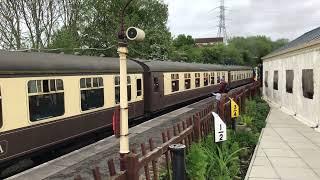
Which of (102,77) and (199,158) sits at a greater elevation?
(102,77)

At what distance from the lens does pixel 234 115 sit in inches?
436

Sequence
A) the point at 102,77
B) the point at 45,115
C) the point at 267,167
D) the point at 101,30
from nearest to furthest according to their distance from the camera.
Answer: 1. the point at 267,167
2. the point at 45,115
3. the point at 102,77
4. the point at 101,30

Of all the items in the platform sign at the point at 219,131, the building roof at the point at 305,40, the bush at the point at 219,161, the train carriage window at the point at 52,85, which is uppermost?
the building roof at the point at 305,40

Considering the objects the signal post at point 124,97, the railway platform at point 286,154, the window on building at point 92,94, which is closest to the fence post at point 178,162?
the signal post at point 124,97

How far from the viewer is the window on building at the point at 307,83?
15000 mm

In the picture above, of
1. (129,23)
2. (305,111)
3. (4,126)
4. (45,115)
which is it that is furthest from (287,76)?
(129,23)

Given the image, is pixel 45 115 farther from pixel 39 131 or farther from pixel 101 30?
pixel 101 30

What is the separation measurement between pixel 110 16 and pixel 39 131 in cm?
3680

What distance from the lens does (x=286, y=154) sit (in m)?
10.1

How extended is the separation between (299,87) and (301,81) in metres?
0.52

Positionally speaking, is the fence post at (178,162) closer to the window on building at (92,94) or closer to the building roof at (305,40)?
the window on building at (92,94)

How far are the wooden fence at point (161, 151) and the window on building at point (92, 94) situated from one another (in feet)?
10.2

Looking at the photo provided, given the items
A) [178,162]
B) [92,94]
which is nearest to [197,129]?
[178,162]

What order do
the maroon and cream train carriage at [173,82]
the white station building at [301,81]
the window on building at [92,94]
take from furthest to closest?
the maroon and cream train carriage at [173,82] < the white station building at [301,81] < the window on building at [92,94]
